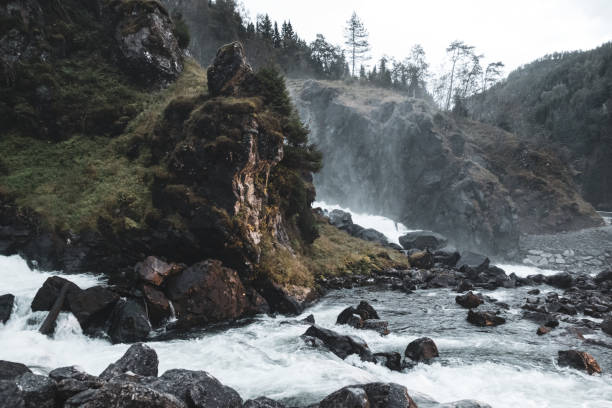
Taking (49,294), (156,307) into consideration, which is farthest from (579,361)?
(49,294)

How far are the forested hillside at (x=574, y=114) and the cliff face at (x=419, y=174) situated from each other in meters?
12.9

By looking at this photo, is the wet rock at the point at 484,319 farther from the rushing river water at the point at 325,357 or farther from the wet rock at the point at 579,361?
the wet rock at the point at 579,361

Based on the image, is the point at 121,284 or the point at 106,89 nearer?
the point at 121,284

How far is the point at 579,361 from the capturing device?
1118cm

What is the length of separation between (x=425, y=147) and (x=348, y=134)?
1523 cm

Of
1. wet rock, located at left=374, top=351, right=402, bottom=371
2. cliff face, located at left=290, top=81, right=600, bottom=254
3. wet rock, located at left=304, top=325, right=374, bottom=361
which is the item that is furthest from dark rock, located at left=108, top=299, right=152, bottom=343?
cliff face, located at left=290, top=81, right=600, bottom=254

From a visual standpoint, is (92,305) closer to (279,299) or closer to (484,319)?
(279,299)

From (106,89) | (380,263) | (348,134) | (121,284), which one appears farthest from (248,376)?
(348,134)

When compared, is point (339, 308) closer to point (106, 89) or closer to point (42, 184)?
point (42, 184)

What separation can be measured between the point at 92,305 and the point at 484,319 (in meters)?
17.1

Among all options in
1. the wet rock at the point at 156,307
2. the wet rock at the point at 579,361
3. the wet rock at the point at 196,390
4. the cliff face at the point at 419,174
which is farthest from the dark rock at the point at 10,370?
the cliff face at the point at 419,174

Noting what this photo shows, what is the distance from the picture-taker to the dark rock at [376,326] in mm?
14628

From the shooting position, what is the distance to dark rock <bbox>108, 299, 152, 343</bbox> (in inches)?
490

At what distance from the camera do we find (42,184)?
20.2 metres
